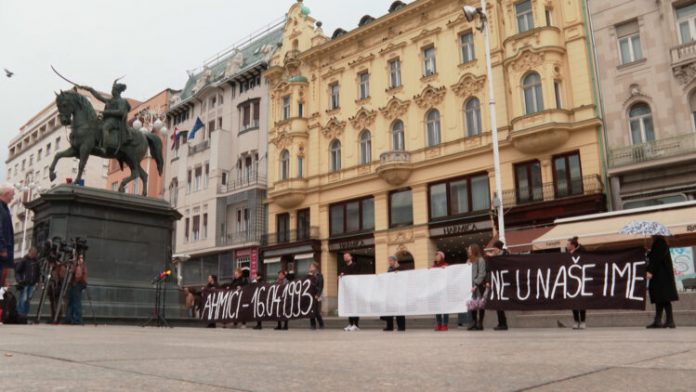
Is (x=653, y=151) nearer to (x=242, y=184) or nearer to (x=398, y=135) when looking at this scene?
(x=398, y=135)

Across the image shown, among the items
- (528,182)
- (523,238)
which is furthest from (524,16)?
(523,238)

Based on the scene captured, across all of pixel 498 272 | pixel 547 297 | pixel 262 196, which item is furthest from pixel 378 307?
pixel 262 196

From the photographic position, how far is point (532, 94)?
89.6ft

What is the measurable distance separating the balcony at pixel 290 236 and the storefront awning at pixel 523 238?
12.9 meters

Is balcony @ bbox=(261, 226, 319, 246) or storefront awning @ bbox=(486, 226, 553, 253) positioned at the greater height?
balcony @ bbox=(261, 226, 319, 246)

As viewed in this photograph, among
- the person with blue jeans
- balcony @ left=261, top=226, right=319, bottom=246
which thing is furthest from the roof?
the person with blue jeans

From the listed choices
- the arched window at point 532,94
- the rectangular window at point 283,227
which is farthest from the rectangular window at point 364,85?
the arched window at point 532,94

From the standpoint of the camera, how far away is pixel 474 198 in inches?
1133

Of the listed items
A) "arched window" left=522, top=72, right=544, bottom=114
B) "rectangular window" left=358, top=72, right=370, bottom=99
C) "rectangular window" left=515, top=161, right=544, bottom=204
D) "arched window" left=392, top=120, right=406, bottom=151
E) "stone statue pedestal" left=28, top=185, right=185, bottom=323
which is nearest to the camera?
"stone statue pedestal" left=28, top=185, right=185, bottom=323

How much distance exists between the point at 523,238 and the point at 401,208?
8238mm

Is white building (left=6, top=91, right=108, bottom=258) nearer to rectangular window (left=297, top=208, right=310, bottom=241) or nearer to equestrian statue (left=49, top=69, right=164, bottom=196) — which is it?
rectangular window (left=297, top=208, right=310, bottom=241)

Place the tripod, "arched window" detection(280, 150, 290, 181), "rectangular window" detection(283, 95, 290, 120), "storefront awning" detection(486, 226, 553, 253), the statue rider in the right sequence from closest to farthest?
the tripod, the statue rider, "storefront awning" detection(486, 226, 553, 253), "arched window" detection(280, 150, 290, 181), "rectangular window" detection(283, 95, 290, 120)

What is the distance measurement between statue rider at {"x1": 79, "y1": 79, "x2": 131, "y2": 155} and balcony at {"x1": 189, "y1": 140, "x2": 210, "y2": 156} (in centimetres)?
2661

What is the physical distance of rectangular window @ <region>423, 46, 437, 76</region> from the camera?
32031mm
